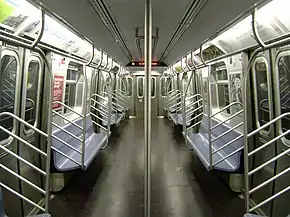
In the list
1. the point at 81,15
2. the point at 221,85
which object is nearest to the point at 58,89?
the point at 81,15

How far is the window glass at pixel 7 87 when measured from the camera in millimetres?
2652

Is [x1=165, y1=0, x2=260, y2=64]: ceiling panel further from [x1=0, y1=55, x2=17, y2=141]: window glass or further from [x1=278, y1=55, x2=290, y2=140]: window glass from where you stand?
[x1=0, y1=55, x2=17, y2=141]: window glass

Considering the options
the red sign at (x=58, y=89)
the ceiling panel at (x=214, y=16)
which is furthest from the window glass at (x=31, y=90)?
the ceiling panel at (x=214, y=16)

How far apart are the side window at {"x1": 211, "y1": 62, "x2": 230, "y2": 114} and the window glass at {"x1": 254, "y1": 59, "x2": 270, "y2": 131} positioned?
134 cm

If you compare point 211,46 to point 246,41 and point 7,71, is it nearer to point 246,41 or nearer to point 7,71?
point 246,41

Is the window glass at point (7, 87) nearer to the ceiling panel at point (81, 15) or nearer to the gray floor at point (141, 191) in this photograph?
the ceiling panel at point (81, 15)

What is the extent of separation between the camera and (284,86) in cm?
289

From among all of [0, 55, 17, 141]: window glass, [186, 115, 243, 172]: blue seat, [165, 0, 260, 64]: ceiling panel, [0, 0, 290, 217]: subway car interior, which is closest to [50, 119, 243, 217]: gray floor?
[0, 0, 290, 217]: subway car interior

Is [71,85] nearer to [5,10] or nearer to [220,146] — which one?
[220,146]

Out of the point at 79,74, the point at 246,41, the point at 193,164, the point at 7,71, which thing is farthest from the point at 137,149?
the point at 7,71

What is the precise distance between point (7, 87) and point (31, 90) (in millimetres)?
695

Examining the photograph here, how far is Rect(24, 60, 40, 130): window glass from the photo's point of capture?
333cm

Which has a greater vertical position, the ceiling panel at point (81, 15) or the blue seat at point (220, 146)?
the ceiling panel at point (81, 15)

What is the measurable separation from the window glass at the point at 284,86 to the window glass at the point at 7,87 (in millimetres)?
2714
